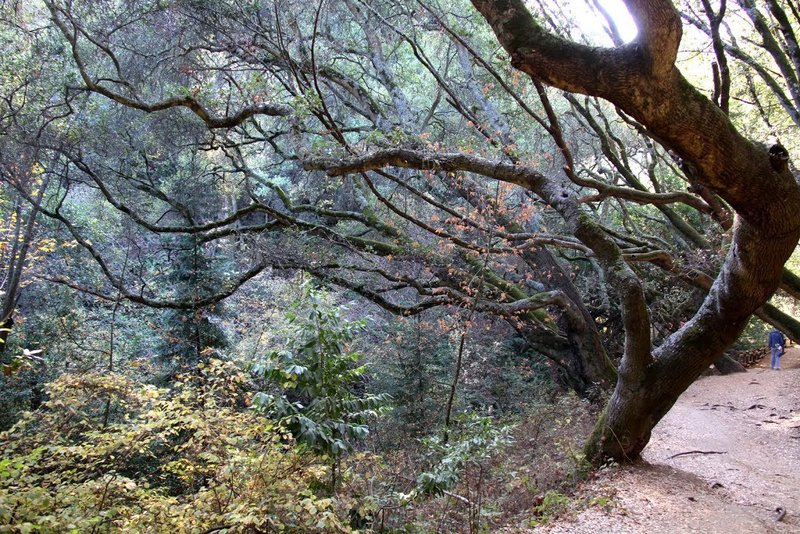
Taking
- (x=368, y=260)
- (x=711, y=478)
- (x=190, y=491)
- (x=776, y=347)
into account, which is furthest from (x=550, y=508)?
(x=776, y=347)

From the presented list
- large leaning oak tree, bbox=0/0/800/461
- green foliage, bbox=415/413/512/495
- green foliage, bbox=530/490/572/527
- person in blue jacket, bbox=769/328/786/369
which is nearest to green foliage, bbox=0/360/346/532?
green foliage, bbox=415/413/512/495

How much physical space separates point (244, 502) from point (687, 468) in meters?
5.14

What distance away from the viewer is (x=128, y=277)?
45.7ft

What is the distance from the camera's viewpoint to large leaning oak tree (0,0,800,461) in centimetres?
385

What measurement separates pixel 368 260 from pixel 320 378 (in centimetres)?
549

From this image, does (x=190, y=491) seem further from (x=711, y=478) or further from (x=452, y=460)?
(x=711, y=478)

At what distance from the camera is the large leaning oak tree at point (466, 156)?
385cm

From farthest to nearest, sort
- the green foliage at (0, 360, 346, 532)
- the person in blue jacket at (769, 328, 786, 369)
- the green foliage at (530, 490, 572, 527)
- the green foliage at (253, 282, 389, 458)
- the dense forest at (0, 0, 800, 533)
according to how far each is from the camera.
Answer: the person in blue jacket at (769, 328, 786, 369), the green foliage at (530, 490, 572, 527), the green foliage at (253, 282, 389, 458), the dense forest at (0, 0, 800, 533), the green foliage at (0, 360, 346, 532)

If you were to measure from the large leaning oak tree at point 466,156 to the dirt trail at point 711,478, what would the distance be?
2.36ft

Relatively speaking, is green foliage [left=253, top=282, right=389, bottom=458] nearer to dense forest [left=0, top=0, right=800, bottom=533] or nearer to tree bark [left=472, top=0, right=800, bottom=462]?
dense forest [left=0, top=0, right=800, bottom=533]

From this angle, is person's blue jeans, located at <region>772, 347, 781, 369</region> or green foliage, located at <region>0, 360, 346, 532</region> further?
person's blue jeans, located at <region>772, 347, 781, 369</region>

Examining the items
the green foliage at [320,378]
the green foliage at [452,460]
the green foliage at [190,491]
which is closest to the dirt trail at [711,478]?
the green foliage at [452,460]

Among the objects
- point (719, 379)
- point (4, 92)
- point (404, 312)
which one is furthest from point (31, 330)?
point (719, 379)

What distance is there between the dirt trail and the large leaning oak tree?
2.36 feet
